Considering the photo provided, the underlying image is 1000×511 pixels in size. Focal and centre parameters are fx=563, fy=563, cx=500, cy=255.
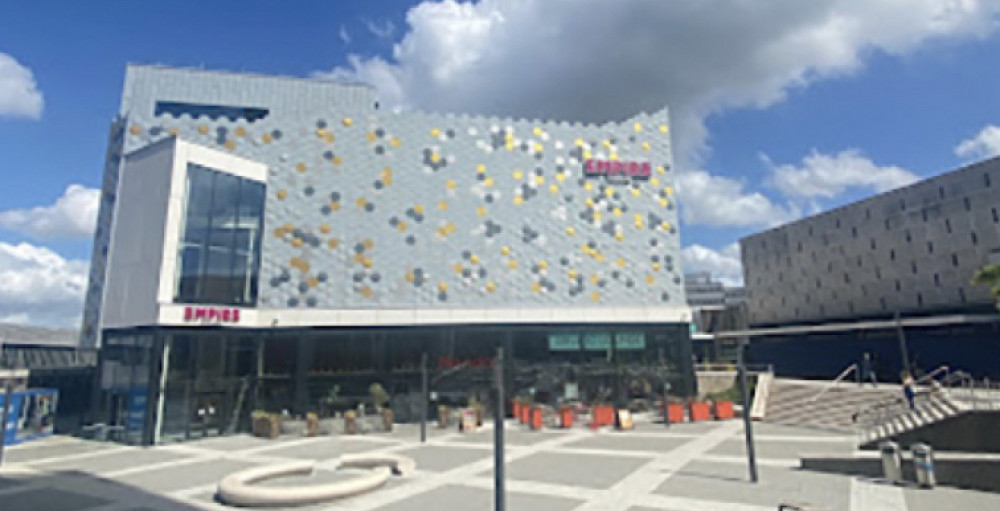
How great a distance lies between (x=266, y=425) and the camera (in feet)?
90.4

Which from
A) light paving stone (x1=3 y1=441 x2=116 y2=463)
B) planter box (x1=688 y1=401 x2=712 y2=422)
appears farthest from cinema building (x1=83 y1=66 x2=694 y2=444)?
planter box (x1=688 y1=401 x2=712 y2=422)

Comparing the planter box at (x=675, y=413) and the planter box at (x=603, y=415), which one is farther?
the planter box at (x=675, y=413)

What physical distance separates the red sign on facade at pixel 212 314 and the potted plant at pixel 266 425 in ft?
16.5

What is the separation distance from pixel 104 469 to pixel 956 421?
29969 millimetres

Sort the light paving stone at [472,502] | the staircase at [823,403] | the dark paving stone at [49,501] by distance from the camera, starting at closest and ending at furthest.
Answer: the light paving stone at [472,502] < the dark paving stone at [49,501] < the staircase at [823,403]

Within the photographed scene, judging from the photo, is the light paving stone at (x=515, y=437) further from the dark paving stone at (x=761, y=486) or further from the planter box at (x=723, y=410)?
the planter box at (x=723, y=410)

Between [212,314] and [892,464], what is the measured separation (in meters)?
27.9

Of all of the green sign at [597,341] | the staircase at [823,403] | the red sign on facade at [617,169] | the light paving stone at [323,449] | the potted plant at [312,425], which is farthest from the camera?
the red sign on facade at [617,169]

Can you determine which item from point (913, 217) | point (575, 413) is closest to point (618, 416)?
point (575, 413)

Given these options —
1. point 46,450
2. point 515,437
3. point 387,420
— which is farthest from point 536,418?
point 46,450

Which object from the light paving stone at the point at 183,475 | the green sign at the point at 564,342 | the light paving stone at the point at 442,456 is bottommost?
the light paving stone at the point at 183,475

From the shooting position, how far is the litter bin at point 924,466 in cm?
1498

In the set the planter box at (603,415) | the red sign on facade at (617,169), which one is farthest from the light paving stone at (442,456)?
the red sign on facade at (617,169)

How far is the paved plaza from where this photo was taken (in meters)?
14.2
